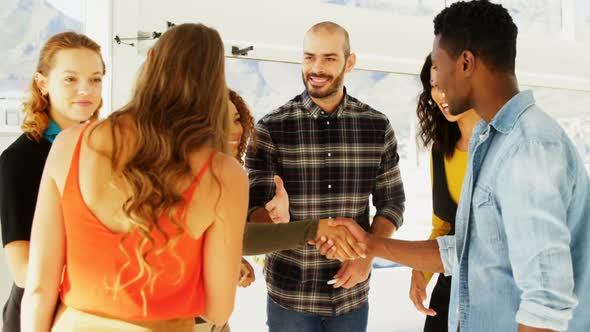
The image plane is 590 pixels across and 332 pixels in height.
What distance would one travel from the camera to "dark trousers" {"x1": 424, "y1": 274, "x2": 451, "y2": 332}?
7.15ft

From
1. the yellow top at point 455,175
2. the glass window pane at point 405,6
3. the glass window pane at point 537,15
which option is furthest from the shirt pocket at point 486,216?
the glass window pane at point 537,15

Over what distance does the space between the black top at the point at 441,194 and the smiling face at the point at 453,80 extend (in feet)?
2.94

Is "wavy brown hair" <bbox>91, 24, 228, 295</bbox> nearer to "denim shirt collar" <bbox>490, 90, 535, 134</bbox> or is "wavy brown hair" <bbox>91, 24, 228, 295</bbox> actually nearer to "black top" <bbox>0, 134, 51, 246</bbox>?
"black top" <bbox>0, 134, 51, 246</bbox>

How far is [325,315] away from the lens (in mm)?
2400

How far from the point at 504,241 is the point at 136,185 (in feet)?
2.77

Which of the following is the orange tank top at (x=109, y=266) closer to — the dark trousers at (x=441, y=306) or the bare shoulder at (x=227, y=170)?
the bare shoulder at (x=227, y=170)

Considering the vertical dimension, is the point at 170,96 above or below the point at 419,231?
above

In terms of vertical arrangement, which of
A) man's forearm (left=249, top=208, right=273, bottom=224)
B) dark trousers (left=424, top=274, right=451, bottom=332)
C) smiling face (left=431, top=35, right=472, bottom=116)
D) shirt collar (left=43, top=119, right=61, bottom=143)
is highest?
smiling face (left=431, top=35, right=472, bottom=116)

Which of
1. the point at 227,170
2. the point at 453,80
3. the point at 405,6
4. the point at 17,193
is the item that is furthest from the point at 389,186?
the point at 405,6

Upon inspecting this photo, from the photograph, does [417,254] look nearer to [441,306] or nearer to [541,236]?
[441,306]

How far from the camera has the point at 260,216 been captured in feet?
7.84

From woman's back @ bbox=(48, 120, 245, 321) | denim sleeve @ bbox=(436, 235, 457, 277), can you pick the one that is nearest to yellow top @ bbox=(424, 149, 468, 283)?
denim sleeve @ bbox=(436, 235, 457, 277)

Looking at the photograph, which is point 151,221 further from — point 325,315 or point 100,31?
point 100,31

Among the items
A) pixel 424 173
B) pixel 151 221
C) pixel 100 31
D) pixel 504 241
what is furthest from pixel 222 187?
pixel 424 173
